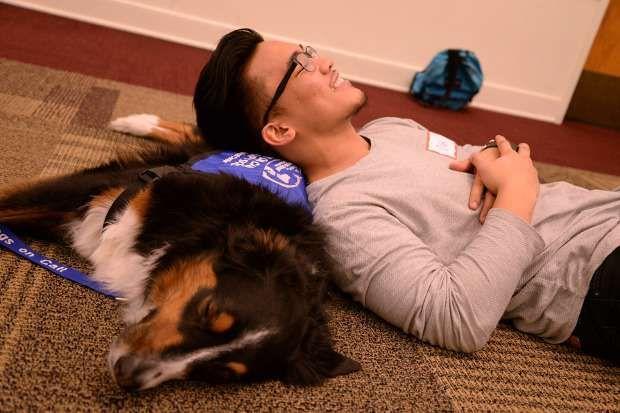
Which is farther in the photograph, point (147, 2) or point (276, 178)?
point (147, 2)

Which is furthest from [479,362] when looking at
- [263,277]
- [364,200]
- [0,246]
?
[0,246]

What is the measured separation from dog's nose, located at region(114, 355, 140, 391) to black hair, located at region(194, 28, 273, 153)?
0.83 m

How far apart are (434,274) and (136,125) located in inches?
60.1

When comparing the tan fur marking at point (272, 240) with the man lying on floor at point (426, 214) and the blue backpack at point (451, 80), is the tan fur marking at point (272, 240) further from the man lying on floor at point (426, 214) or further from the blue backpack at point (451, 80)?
the blue backpack at point (451, 80)

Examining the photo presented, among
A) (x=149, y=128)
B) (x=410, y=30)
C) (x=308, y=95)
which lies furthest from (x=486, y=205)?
(x=410, y=30)

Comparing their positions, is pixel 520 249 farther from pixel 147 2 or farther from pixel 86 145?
pixel 147 2

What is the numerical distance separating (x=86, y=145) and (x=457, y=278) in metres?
1.52

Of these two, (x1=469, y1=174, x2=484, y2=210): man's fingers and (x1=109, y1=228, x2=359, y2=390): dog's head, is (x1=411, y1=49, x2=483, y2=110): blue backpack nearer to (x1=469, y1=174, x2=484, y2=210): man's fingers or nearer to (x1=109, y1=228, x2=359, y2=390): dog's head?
(x1=469, y1=174, x2=484, y2=210): man's fingers

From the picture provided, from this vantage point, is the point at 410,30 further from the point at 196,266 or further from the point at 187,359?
the point at 187,359

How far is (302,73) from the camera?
149cm

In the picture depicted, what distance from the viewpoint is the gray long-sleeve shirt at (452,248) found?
117 centimetres

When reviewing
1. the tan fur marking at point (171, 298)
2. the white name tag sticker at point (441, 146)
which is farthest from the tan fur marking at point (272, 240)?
the white name tag sticker at point (441, 146)

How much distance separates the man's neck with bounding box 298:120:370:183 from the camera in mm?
1507

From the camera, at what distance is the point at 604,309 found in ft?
3.99
